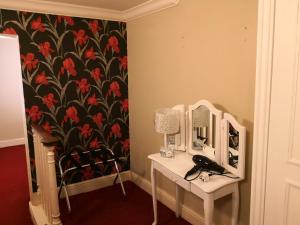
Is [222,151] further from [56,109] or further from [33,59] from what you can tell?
[33,59]

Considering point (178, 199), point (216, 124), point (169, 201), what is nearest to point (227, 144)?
point (216, 124)

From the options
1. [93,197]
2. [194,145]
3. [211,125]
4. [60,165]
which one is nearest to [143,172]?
[93,197]

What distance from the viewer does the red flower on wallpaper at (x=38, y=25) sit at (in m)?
2.75

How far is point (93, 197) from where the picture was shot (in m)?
Answer: 3.18

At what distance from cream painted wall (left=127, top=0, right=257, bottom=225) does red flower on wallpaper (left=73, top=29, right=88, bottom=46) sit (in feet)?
1.91

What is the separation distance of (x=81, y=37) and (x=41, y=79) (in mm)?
683

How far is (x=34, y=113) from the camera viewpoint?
9.45 feet

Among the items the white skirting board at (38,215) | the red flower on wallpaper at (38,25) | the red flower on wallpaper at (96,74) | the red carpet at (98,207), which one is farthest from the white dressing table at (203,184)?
the red flower on wallpaper at (38,25)

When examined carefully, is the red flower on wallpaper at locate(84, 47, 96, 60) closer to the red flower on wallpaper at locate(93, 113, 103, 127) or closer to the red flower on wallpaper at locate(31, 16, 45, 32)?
the red flower on wallpaper at locate(31, 16, 45, 32)

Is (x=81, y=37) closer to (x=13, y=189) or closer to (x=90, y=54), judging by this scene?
(x=90, y=54)

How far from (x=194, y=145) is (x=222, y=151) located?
0.35 m

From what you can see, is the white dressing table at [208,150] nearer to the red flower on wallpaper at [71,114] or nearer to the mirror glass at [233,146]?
the mirror glass at [233,146]

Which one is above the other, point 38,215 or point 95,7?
point 95,7

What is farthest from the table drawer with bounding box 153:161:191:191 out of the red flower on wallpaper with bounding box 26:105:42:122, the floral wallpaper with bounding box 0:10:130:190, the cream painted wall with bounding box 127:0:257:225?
the red flower on wallpaper with bounding box 26:105:42:122
